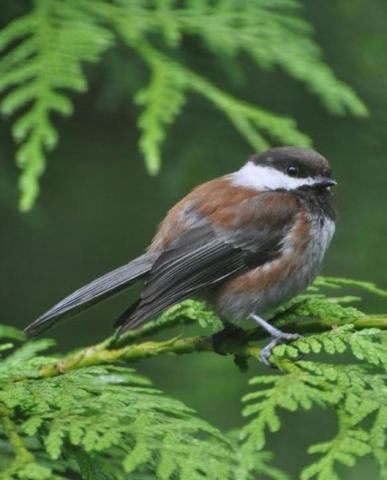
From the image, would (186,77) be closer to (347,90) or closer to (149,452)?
(347,90)

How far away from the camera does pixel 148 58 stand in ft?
11.2

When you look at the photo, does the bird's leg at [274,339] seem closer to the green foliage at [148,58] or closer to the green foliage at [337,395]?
the green foliage at [337,395]

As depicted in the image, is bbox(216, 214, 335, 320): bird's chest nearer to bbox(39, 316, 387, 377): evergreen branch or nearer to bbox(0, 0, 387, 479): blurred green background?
bbox(39, 316, 387, 377): evergreen branch

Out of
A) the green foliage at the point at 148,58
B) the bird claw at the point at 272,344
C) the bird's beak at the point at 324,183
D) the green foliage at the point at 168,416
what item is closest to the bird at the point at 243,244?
the bird's beak at the point at 324,183

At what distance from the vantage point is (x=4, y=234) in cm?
483

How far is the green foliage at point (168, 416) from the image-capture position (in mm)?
2242

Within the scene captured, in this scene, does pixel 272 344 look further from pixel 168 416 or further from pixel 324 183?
pixel 324 183

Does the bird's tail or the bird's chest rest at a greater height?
the bird's tail

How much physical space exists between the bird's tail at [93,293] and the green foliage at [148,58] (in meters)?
0.35

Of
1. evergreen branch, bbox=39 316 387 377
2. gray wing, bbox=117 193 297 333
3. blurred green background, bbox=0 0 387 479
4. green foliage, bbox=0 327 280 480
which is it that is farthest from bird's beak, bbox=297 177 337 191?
green foliage, bbox=0 327 280 480

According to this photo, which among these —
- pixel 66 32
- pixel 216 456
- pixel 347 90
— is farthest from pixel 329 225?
pixel 216 456

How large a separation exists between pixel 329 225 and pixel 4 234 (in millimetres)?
1834

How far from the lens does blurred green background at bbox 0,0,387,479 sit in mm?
4305

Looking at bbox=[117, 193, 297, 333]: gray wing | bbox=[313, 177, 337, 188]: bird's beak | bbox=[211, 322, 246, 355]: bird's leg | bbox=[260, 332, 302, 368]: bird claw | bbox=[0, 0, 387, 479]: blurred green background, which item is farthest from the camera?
bbox=[0, 0, 387, 479]: blurred green background
